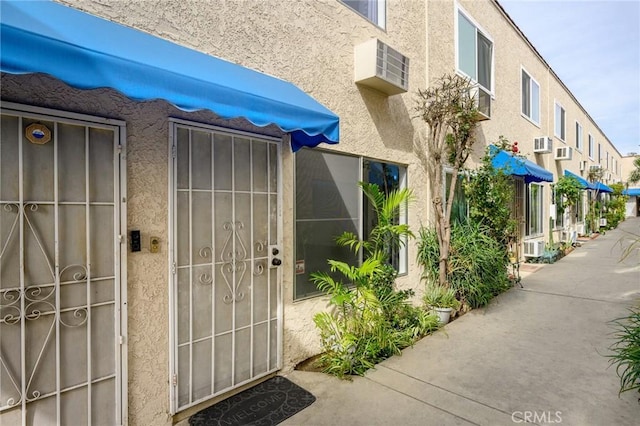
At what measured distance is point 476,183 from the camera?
8.63 meters

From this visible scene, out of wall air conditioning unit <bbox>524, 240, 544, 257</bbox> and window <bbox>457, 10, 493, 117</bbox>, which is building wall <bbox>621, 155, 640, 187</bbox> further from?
window <bbox>457, 10, 493, 117</bbox>

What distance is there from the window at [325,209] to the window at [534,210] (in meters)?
10.3

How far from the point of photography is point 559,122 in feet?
59.0

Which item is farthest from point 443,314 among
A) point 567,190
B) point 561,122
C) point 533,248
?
point 561,122

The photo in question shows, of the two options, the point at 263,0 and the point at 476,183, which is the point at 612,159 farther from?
the point at 263,0

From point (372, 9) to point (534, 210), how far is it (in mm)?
12049

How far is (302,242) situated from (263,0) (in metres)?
3.45

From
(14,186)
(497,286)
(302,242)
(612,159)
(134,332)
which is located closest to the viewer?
(14,186)

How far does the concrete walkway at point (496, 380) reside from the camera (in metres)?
3.73

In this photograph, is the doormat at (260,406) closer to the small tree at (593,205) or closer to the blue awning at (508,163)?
the blue awning at (508,163)

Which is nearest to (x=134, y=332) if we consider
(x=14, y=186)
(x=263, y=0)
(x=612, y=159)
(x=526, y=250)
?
(x=14, y=186)

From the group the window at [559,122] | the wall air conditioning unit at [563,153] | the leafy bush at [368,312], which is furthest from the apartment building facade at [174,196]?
the window at [559,122]

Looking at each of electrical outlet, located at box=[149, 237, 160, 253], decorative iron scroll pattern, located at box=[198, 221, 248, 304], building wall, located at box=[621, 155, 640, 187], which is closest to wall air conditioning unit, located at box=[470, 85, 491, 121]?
decorative iron scroll pattern, located at box=[198, 221, 248, 304]

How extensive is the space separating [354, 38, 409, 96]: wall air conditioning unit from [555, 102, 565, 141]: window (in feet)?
52.8
